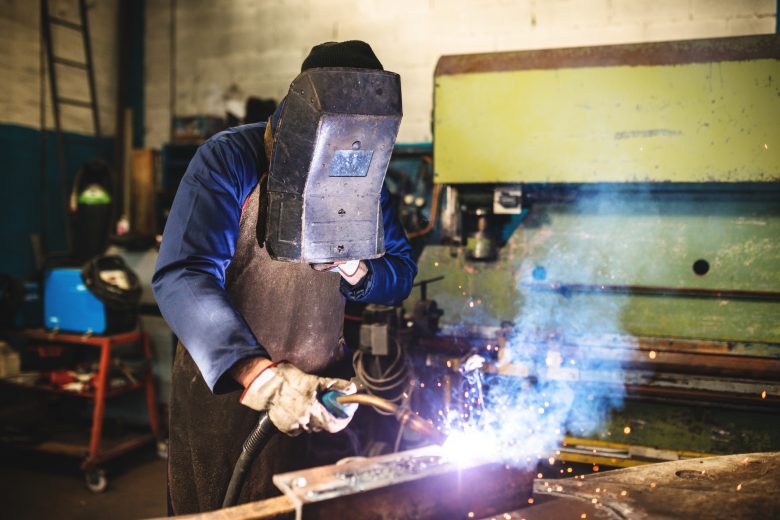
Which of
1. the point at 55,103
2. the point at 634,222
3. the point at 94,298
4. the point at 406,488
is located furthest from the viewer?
the point at 55,103

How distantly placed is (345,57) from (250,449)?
0.85m

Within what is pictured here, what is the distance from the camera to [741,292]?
219 cm

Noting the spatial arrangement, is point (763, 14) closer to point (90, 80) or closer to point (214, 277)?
point (214, 277)

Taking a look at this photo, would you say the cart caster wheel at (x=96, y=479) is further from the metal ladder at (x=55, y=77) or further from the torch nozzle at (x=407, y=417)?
the torch nozzle at (x=407, y=417)

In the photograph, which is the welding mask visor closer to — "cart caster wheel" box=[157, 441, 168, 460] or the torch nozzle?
the torch nozzle

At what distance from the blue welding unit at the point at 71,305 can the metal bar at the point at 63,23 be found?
2.22 meters

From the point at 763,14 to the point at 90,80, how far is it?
16.0 feet

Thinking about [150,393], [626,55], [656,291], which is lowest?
[150,393]

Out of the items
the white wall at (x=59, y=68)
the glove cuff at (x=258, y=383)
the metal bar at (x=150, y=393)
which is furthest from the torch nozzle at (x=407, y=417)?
the white wall at (x=59, y=68)

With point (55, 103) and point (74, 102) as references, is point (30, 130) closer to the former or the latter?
Answer: point (55, 103)

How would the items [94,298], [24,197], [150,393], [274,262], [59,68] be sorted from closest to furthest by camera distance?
[274,262], [94,298], [150,393], [24,197], [59,68]

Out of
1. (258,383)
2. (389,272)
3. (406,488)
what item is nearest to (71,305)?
(389,272)

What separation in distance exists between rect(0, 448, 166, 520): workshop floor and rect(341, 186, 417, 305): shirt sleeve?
202 cm

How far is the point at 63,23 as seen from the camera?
437 centimetres
